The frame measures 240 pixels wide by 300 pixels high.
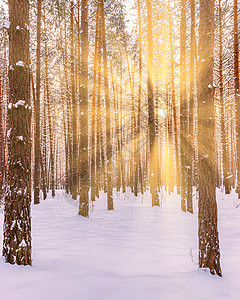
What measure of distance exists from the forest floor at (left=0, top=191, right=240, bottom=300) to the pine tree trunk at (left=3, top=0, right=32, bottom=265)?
34 centimetres

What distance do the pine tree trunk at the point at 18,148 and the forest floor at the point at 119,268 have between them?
34 centimetres

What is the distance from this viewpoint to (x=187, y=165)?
8.98 meters

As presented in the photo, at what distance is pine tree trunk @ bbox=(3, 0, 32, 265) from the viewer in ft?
11.1

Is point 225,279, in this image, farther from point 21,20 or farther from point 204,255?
point 21,20

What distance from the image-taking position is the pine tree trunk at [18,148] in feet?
11.1

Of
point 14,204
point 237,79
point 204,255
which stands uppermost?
point 237,79

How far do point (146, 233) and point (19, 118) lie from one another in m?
4.25

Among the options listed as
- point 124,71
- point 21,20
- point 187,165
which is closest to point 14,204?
point 21,20

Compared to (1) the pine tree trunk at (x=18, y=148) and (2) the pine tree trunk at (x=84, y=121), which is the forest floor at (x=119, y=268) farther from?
(2) the pine tree trunk at (x=84, y=121)

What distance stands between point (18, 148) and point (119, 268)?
2.62 m

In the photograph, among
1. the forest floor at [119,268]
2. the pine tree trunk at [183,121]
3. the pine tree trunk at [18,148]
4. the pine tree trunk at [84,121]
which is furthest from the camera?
the pine tree trunk at [183,121]

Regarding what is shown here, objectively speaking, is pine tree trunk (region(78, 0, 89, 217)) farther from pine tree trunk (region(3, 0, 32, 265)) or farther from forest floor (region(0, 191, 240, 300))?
pine tree trunk (region(3, 0, 32, 265))

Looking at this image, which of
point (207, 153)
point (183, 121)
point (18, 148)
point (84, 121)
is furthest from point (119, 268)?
point (183, 121)

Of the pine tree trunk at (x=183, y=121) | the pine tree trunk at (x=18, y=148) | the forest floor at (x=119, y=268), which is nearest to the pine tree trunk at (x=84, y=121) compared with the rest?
the forest floor at (x=119, y=268)
